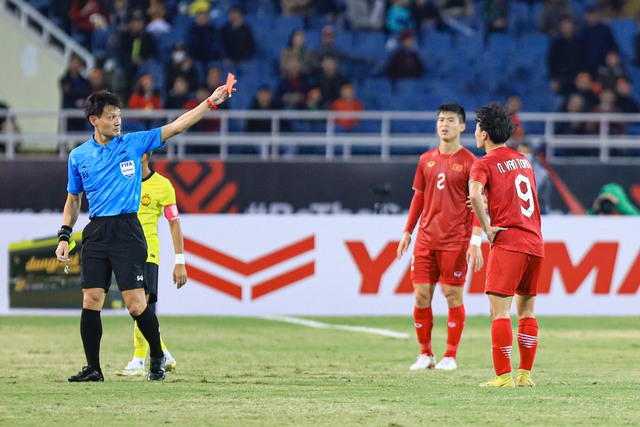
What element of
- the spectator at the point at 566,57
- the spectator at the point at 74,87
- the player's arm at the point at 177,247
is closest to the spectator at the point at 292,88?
the spectator at the point at 74,87

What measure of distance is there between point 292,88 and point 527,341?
14.1 metres

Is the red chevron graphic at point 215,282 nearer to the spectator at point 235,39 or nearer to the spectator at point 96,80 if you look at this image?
the spectator at point 96,80

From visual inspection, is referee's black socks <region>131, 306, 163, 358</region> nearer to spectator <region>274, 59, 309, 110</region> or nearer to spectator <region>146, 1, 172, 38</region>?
spectator <region>274, 59, 309, 110</region>

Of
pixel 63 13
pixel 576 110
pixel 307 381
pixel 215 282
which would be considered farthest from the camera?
pixel 63 13

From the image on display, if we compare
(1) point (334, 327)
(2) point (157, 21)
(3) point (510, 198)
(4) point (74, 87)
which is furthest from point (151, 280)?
(2) point (157, 21)

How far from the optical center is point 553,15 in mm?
25734

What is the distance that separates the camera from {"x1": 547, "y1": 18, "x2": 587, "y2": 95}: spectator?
958 inches

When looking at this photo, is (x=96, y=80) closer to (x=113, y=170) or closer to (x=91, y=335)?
(x=113, y=170)

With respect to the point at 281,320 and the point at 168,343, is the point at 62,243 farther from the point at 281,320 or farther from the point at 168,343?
the point at 281,320

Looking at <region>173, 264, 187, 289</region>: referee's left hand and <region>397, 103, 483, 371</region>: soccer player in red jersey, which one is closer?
<region>173, 264, 187, 289</region>: referee's left hand

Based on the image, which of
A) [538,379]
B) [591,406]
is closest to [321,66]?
[538,379]

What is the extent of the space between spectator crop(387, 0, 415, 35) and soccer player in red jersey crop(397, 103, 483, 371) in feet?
44.1

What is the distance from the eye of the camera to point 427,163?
39.0 feet

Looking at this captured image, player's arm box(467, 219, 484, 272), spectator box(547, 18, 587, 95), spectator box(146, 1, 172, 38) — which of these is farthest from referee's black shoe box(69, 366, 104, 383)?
spectator box(547, 18, 587, 95)
